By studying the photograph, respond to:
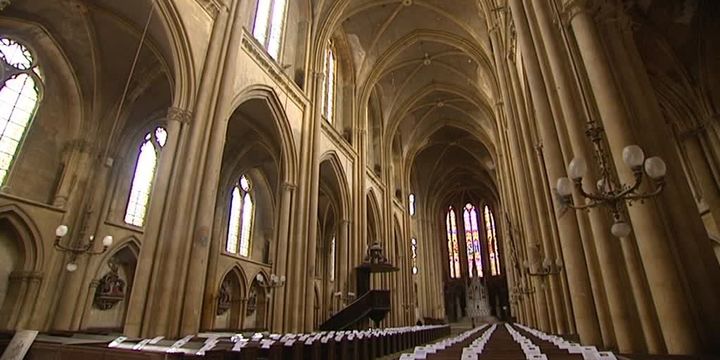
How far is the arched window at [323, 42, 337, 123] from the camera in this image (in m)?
16.7

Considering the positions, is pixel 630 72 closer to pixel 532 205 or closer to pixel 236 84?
pixel 532 205

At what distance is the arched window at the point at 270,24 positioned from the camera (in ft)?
40.2

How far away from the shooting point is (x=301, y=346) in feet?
19.0

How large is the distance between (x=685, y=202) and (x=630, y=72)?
6.29 feet

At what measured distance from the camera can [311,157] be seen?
12938 millimetres

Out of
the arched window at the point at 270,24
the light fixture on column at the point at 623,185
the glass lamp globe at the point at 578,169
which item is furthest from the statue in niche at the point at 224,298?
the glass lamp globe at the point at 578,169

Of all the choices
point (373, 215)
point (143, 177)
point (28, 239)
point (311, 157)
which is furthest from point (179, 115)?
point (373, 215)

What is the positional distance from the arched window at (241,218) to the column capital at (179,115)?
32.0ft

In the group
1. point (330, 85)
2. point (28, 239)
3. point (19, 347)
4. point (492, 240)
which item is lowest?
point (19, 347)

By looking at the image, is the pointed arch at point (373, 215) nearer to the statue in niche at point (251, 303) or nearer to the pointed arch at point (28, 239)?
the statue in niche at point (251, 303)

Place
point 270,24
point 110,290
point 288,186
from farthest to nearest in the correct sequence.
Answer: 1. point 270,24
2. point 288,186
3. point 110,290

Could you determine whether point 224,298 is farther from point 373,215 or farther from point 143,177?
point 373,215

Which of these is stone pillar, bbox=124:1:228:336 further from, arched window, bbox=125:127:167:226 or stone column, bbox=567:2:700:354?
stone column, bbox=567:2:700:354

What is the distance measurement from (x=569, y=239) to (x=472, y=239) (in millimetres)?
31578
